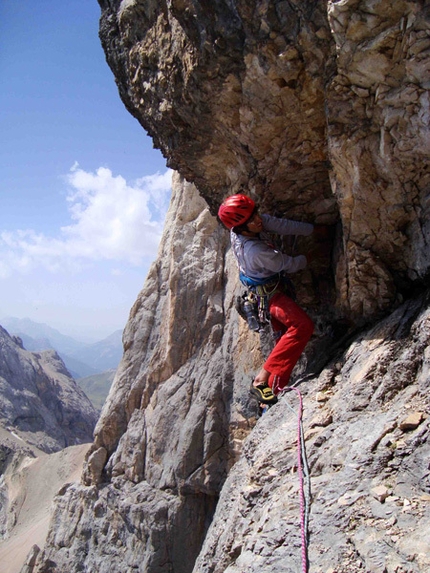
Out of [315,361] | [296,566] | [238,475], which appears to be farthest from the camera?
[315,361]

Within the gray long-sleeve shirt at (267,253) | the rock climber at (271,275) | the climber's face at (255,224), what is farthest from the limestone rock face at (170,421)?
the climber's face at (255,224)

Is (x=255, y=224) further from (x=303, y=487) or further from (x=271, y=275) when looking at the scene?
(x=303, y=487)

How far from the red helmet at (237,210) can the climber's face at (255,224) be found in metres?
0.11

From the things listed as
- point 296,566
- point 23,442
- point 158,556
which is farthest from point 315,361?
point 23,442

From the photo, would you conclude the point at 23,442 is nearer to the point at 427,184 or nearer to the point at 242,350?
the point at 242,350

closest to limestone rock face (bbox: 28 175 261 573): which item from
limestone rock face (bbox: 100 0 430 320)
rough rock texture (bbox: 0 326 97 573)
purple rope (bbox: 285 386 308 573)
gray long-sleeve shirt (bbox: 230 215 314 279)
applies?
gray long-sleeve shirt (bbox: 230 215 314 279)

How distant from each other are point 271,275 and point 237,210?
1.04 m

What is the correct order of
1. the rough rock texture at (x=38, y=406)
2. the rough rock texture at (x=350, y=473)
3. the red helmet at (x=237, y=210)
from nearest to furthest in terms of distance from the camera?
the rough rock texture at (x=350, y=473), the red helmet at (x=237, y=210), the rough rock texture at (x=38, y=406)

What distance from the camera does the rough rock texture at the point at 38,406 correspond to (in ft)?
125

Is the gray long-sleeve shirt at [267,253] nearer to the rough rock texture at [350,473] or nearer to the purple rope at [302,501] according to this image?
A: the rough rock texture at [350,473]

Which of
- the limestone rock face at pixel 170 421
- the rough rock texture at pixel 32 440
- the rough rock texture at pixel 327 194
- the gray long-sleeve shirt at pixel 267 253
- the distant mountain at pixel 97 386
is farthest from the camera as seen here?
the distant mountain at pixel 97 386

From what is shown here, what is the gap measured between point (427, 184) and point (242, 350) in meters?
6.78

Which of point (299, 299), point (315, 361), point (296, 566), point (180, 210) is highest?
point (180, 210)

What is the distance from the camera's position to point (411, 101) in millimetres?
3572
